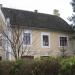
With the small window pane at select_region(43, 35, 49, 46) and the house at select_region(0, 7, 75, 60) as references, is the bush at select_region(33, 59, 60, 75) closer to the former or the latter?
the house at select_region(0, 7, 75, 60)

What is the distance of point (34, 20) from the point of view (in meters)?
38.4

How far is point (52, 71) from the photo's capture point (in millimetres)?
13523

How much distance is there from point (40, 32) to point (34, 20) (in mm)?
2316

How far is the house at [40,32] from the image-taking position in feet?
116

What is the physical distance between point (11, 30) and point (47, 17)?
9426 millimetres

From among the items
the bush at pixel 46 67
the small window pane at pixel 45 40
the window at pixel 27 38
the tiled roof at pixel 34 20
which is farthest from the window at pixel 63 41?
the bush at pixel 46 67

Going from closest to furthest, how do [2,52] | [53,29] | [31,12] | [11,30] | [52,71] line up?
[52,71], [11,30], [2,52], [53,29], [31,12]

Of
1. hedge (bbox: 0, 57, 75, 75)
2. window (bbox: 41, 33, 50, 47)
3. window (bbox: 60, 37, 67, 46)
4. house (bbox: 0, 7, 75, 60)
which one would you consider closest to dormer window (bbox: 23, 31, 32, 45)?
house (bbox: 0, 7, 75, 60)

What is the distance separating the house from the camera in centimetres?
3547

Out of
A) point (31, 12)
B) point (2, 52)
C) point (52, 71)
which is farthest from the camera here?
point (31, 12)

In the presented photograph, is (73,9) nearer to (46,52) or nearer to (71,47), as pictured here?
(71,47)

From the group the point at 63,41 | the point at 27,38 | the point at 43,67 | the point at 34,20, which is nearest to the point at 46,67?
the point at 43,67

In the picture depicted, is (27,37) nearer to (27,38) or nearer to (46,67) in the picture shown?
(27,38)

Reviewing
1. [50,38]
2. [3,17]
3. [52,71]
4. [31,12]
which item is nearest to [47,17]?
[31,12]
